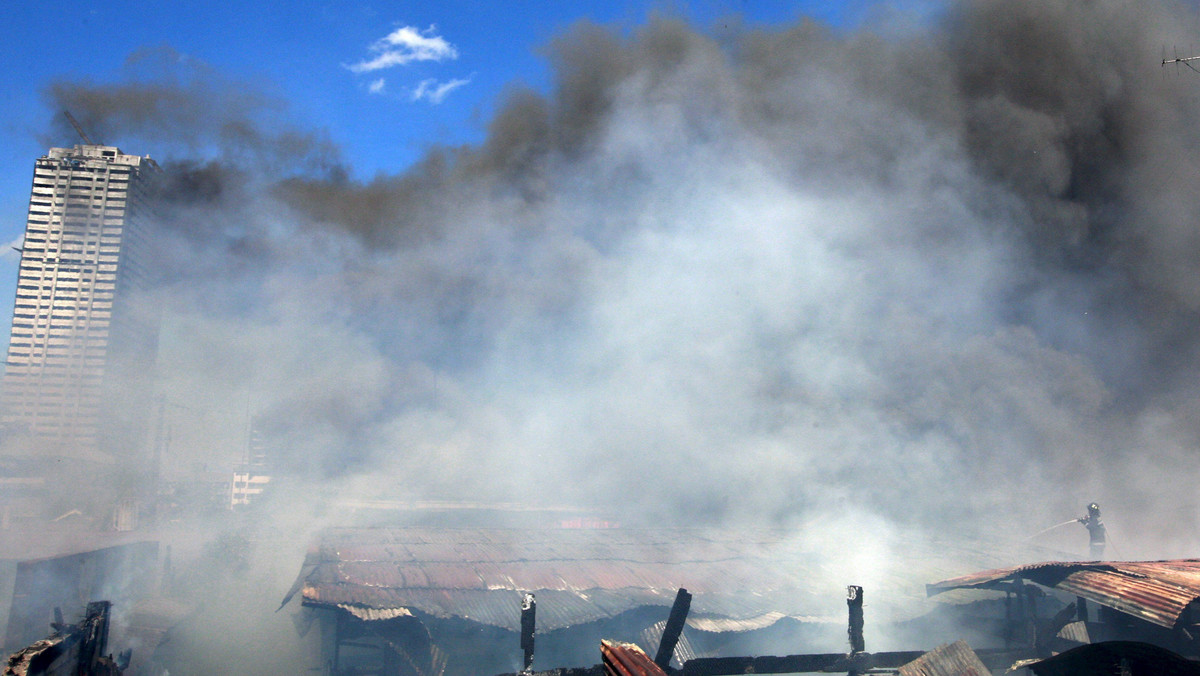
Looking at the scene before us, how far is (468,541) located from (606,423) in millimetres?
7108

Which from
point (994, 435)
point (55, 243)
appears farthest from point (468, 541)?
point (55, 243)

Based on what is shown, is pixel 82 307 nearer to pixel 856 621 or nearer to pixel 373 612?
pixel 373 612

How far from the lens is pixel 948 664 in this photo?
5.27 m

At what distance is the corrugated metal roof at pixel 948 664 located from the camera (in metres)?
5.15

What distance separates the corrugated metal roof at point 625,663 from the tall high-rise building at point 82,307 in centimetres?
2410

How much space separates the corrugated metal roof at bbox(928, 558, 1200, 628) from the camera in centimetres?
658

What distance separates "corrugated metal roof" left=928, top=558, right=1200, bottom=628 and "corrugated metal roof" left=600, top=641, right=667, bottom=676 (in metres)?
5.31

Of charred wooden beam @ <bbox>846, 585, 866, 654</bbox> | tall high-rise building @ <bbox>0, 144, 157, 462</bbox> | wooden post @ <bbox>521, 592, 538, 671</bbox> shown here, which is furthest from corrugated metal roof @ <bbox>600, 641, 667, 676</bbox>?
tall high-rise building @ <bbox>0, 144, 157, 462</bbox>

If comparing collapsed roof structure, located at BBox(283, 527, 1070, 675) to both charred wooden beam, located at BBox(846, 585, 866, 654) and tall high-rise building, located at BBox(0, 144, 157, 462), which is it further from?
tall high-rise building, located at BBox(0, 144, 157, 462)

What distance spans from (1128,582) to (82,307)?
28527 mm

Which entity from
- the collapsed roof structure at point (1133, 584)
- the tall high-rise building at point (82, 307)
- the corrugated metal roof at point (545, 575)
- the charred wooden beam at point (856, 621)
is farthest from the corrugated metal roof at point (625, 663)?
the tall high-rise building at point (82, 307)

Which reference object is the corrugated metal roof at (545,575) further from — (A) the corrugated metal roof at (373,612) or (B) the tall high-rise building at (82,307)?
(B) the tall high-rise building at (82,307)

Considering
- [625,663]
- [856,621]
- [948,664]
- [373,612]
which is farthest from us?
[373,612]

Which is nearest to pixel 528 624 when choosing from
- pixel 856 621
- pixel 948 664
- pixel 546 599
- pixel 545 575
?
pixel 856 621
